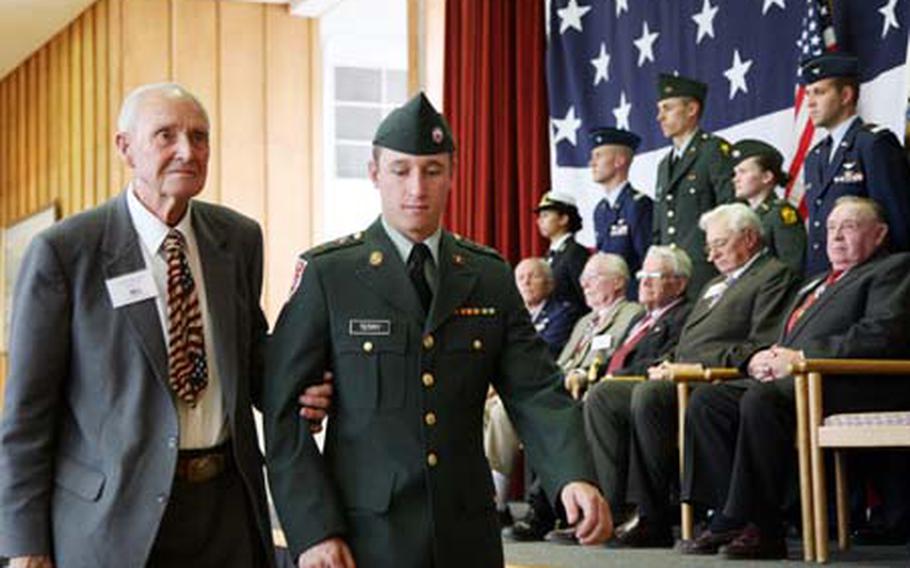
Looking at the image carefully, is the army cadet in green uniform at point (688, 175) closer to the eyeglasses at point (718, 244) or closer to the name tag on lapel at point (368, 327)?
the eyeglasses at point (718, 244)

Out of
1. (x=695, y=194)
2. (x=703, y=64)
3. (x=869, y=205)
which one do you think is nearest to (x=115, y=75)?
(x=703, y=64)

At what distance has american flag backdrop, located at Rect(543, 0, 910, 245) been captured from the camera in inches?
238

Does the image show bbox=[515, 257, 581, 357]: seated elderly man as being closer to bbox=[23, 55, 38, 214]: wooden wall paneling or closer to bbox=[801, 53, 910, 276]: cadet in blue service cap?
bbox=[801, 53, 910, 276]: cadet in blue service cap

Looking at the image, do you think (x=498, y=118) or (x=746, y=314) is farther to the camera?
(x=498, y=118)

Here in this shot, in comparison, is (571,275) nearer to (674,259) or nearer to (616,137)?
(616,137)

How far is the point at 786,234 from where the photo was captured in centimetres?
595

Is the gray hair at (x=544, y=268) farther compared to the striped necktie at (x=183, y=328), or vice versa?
the gray hair at (x=544, y=268)

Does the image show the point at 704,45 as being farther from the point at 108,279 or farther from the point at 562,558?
the point at 108,279

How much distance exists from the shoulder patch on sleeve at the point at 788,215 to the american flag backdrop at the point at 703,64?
394 mm

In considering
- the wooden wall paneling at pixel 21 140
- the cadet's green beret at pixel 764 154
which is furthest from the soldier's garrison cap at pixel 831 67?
the wooden wall paneling at pixel 21 140

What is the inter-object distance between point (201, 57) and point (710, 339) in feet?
20.3

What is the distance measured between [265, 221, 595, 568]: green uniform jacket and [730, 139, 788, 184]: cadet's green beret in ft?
12.0

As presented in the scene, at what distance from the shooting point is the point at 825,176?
231 inches

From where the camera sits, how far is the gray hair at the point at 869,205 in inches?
207
